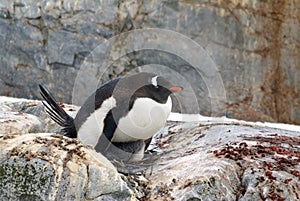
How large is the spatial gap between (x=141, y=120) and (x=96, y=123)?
1.02 feet

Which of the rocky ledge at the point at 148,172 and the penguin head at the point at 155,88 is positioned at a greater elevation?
the penguin head at the point at 155,88

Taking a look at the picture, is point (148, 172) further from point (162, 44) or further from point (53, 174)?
point (162, 44)

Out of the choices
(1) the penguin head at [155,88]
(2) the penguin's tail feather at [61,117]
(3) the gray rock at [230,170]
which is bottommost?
(3) the gray rock at [230,170]

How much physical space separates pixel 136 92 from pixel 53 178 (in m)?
0.92

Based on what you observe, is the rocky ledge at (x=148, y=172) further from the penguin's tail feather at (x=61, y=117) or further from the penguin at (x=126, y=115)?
the penguin's tail feather at (x=61, y=117)

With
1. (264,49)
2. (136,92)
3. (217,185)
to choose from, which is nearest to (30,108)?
(136,92)

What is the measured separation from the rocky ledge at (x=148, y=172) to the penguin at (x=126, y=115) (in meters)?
0.17

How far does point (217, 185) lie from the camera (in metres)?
3.23

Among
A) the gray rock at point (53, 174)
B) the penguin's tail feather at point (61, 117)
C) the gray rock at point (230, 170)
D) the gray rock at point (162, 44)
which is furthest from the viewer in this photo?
the gray rock at point (162, 44)

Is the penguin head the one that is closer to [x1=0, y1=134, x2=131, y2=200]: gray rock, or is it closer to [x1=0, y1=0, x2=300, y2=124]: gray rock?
[x1=0, y1=134, x2=131, y2=200]: gray rock

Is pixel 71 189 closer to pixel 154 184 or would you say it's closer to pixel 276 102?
pixel 154 184

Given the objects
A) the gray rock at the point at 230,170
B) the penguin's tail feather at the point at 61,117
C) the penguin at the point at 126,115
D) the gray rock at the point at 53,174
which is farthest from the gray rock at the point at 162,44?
the gray rock at the point at 53,174

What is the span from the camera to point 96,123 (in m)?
3.73

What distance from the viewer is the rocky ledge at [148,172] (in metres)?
3.07
